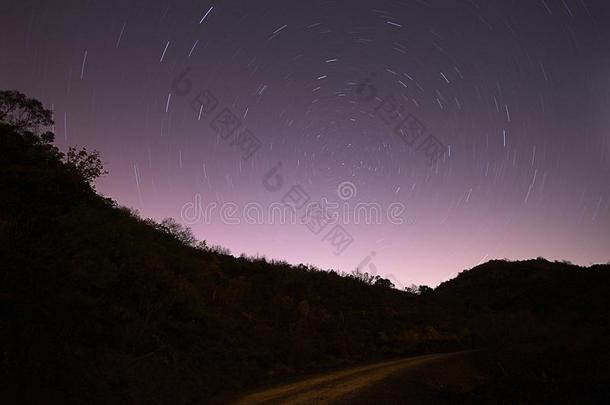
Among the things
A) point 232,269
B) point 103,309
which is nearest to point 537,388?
point 103,309

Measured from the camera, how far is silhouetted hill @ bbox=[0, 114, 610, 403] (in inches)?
367

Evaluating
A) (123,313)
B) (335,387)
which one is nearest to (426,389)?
(335,387)

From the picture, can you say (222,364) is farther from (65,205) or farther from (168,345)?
(65,205)

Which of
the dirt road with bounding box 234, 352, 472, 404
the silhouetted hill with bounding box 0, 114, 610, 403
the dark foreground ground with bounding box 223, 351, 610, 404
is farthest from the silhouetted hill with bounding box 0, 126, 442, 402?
the dark foreground ground with bounding box 223, 351, 610, 404

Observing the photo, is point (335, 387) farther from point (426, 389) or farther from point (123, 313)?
point (123, 313)

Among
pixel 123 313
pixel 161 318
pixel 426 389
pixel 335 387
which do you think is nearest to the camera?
pixel 426 389

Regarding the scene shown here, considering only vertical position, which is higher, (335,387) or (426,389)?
(335,387)

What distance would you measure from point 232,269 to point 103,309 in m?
14.3

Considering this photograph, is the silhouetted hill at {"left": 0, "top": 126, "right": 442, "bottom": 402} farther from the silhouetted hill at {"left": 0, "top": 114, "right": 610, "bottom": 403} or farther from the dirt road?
the dirt road

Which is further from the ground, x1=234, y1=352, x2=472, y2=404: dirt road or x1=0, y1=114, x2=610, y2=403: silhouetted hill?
x1=0, y1=114, x2=610, y2=403: silhouetted hill

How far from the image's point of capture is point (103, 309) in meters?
12.1

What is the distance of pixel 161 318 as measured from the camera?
13812mm

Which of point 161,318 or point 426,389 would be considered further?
point 161,318

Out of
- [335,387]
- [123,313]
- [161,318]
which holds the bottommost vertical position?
[335,387]
